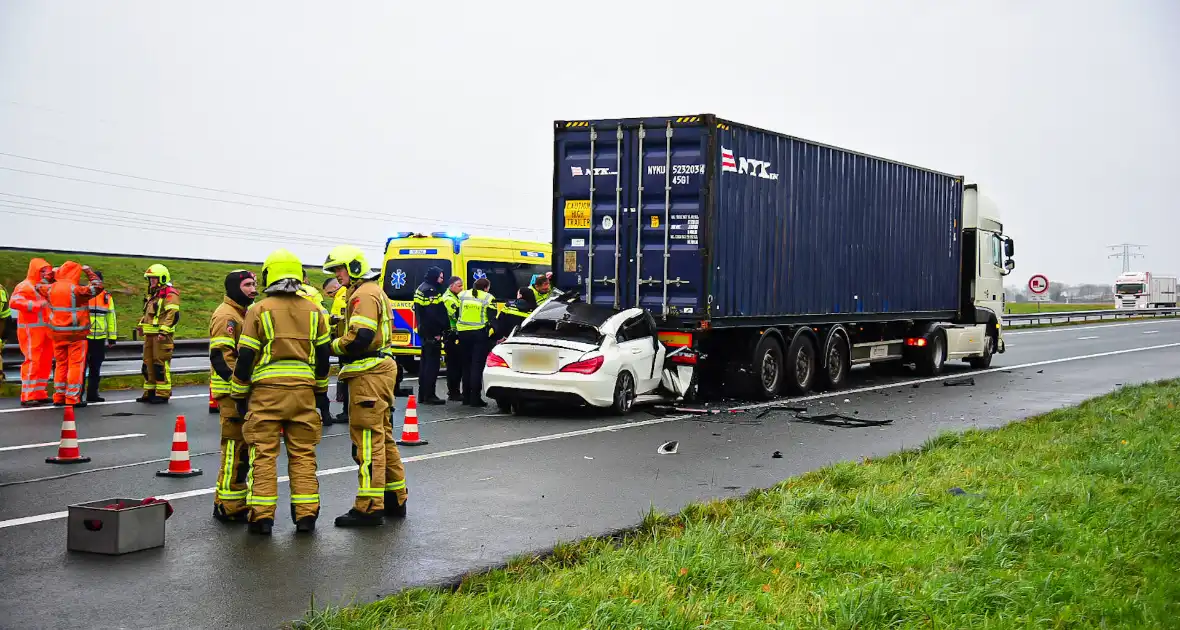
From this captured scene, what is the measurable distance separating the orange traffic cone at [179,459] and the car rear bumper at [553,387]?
4.88 meters

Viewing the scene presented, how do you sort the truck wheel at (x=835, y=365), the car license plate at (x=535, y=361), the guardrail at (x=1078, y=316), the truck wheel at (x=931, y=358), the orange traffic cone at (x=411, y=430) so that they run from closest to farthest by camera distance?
1. the orange traffic cone at (x=411, y=430)
2. the car license plate at (x=535, y=361)
3. the truck wheel at (x=835, y=365)
4. the truck wheel at (x=931, y=358)
5. the guardrail at (x=1078, y=316)

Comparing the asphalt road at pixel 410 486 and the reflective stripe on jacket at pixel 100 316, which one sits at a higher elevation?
the reflective stripe on jacket at pixel 100 316

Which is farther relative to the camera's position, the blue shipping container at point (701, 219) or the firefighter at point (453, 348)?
the firefighter at point (453, 348)

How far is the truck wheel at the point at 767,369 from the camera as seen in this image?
16266 millimetres

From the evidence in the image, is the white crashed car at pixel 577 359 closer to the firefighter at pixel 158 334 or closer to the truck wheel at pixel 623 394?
the truck wheel at pixel 623 394

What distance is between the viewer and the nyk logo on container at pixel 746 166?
15.4 metres

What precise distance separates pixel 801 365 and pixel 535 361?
5354mm

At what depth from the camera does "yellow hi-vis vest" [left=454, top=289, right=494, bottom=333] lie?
1566 cm

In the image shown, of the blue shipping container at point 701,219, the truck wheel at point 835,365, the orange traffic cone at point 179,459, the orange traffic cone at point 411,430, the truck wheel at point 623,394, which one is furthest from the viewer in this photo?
the truck wheel at point 835,365

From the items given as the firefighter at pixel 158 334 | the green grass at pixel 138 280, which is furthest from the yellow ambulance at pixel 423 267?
the green grass at pixel 138 280

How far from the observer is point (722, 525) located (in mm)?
7312

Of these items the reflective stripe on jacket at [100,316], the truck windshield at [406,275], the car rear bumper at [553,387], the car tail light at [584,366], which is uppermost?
the truck windshield at [406,275]

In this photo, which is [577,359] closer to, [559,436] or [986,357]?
[559,436]

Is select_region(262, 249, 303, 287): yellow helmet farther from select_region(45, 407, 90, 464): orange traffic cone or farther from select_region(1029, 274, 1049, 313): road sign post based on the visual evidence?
select_region(1029, 274, 1049, 313): road sign post
